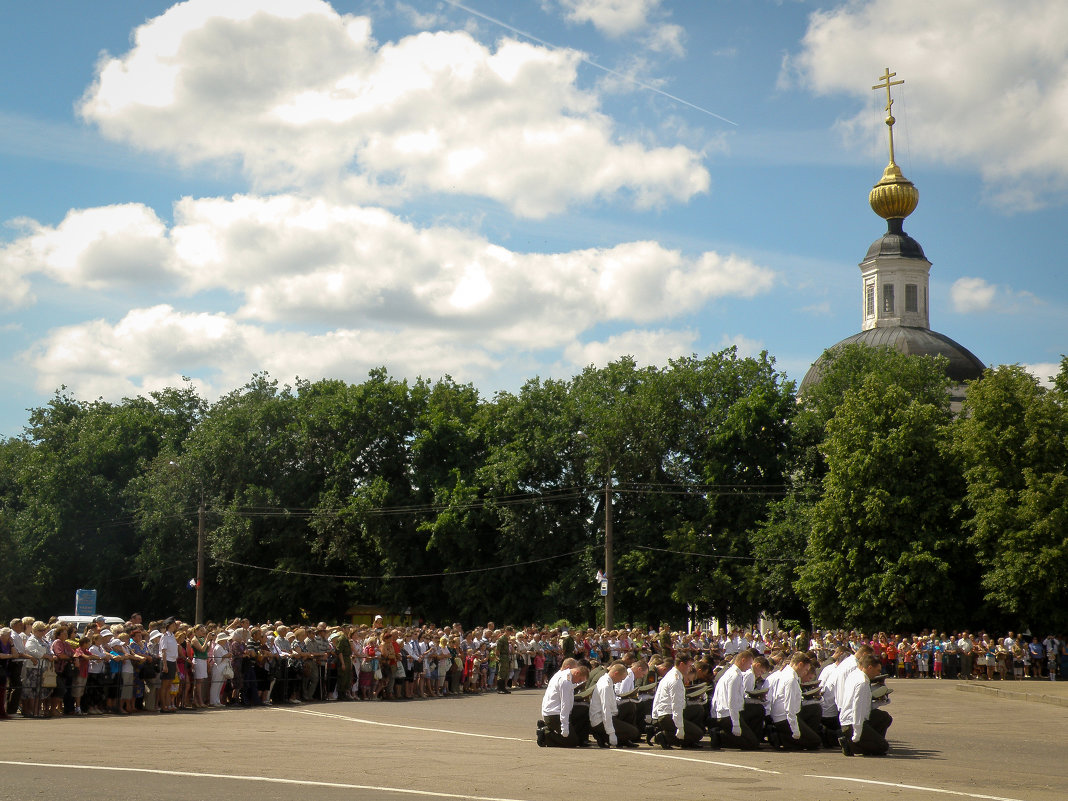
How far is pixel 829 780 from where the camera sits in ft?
43.2

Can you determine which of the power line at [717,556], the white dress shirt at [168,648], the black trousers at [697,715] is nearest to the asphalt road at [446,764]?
the black trousers at [697,715]

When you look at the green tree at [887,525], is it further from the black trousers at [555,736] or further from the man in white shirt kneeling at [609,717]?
the black trousers at [555,736]

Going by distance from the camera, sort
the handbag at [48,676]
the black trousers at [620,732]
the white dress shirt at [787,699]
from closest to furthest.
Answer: the white dress shirt at [787,699]
the black trousers at [620,732]
the handbag at [48,676]

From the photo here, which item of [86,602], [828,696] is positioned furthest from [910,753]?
[86,602]

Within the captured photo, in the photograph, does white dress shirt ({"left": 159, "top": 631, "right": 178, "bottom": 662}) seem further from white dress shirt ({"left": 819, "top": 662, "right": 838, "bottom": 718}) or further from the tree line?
the tree line

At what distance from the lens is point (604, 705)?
17.2 metres

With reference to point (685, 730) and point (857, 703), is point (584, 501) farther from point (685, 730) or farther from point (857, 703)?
point (857, 703)

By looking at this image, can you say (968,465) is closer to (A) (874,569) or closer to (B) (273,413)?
(A) (874,569)

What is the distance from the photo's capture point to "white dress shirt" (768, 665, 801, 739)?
1673 cm

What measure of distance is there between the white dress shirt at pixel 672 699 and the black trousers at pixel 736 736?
60cm

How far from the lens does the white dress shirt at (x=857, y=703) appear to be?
15.8 meters

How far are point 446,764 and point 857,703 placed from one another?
220 inches

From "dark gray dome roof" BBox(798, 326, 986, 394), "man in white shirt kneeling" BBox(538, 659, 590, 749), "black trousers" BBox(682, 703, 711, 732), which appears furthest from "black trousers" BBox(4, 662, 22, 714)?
"dark gray dome roof" BBox(798, 326, 986, 394)

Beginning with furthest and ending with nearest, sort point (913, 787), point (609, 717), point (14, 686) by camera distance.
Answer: point (14, 686) → point (609, 717) → point (913, 787)
